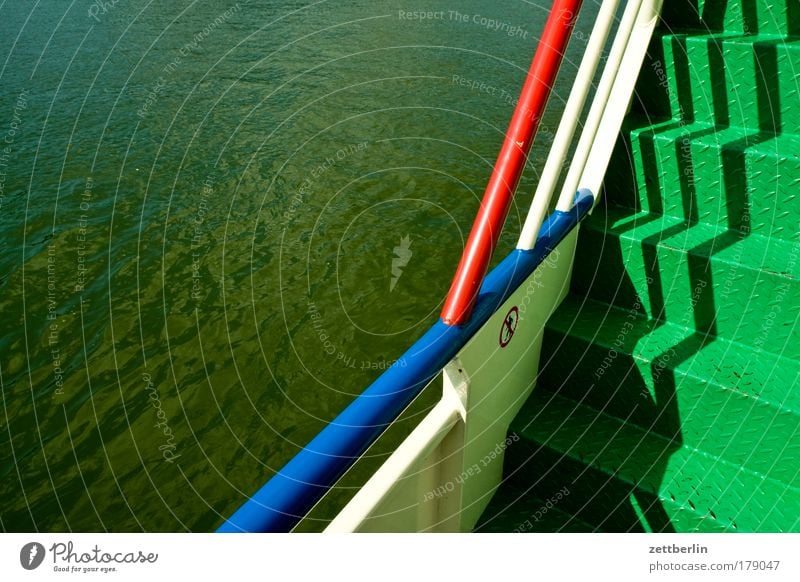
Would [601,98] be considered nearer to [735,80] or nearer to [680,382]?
[735,80]

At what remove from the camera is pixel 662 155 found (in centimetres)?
161

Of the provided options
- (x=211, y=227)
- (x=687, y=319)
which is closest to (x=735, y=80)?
(x=687, y=319)

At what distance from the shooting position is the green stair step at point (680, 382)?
1.37 metres

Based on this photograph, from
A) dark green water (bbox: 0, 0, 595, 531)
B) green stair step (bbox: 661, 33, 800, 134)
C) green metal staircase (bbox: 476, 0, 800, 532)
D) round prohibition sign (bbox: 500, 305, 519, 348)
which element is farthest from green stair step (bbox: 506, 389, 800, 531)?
dark green water (bbox: 0, 0, 595, 531)

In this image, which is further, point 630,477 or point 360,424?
point 630,477

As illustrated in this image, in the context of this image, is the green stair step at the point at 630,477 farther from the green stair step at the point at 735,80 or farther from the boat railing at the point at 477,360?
the green stair step at the point at 735,80

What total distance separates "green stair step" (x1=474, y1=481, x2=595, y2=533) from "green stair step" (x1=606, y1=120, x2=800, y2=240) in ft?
2.65

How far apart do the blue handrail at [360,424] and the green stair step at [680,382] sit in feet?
1.52

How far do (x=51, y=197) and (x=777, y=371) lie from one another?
3529mm

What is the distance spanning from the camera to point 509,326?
4.38 feet

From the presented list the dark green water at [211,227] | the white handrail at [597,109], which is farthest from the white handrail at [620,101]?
the dark green water at [211,227]

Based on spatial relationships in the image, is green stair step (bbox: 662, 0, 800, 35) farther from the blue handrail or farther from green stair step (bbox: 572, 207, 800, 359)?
the blue handrail

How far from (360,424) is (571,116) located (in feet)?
2.35

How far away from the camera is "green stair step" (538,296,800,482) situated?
1.37 meters
